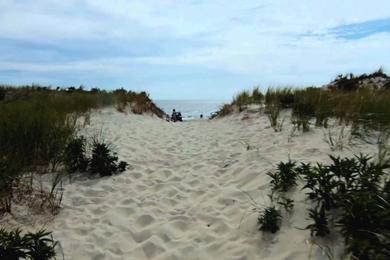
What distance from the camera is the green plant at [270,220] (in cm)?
379

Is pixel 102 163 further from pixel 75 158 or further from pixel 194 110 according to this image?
pixel 194 110

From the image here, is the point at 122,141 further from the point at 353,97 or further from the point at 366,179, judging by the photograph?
the point at 366,179

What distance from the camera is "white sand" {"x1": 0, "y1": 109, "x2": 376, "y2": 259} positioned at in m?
3.67

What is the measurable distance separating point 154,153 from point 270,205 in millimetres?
3733

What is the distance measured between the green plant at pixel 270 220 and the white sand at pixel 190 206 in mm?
64

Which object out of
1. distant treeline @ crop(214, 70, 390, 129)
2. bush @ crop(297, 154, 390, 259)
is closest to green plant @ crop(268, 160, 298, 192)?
bush @ crop(297, 154, 390, 259)

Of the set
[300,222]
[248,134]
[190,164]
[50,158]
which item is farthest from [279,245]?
[248,134]

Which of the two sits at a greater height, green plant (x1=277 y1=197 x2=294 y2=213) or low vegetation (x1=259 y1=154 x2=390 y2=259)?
low vegetation (x1=259 y1=154 x2=390 y2=259)

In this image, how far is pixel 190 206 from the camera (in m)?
4.81

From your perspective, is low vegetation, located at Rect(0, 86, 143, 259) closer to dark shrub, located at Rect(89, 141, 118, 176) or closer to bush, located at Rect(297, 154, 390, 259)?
dark shrub, located at Rect(89, 141, 118, 176)

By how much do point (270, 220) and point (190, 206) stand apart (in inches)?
50.2

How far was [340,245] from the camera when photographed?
3.26 m

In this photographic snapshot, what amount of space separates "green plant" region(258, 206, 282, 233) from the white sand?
6 centimetres

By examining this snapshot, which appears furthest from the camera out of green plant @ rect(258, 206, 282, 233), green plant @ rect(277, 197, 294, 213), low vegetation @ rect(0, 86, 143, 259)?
low vegetation @ rect(0, 86, 143, 259)
